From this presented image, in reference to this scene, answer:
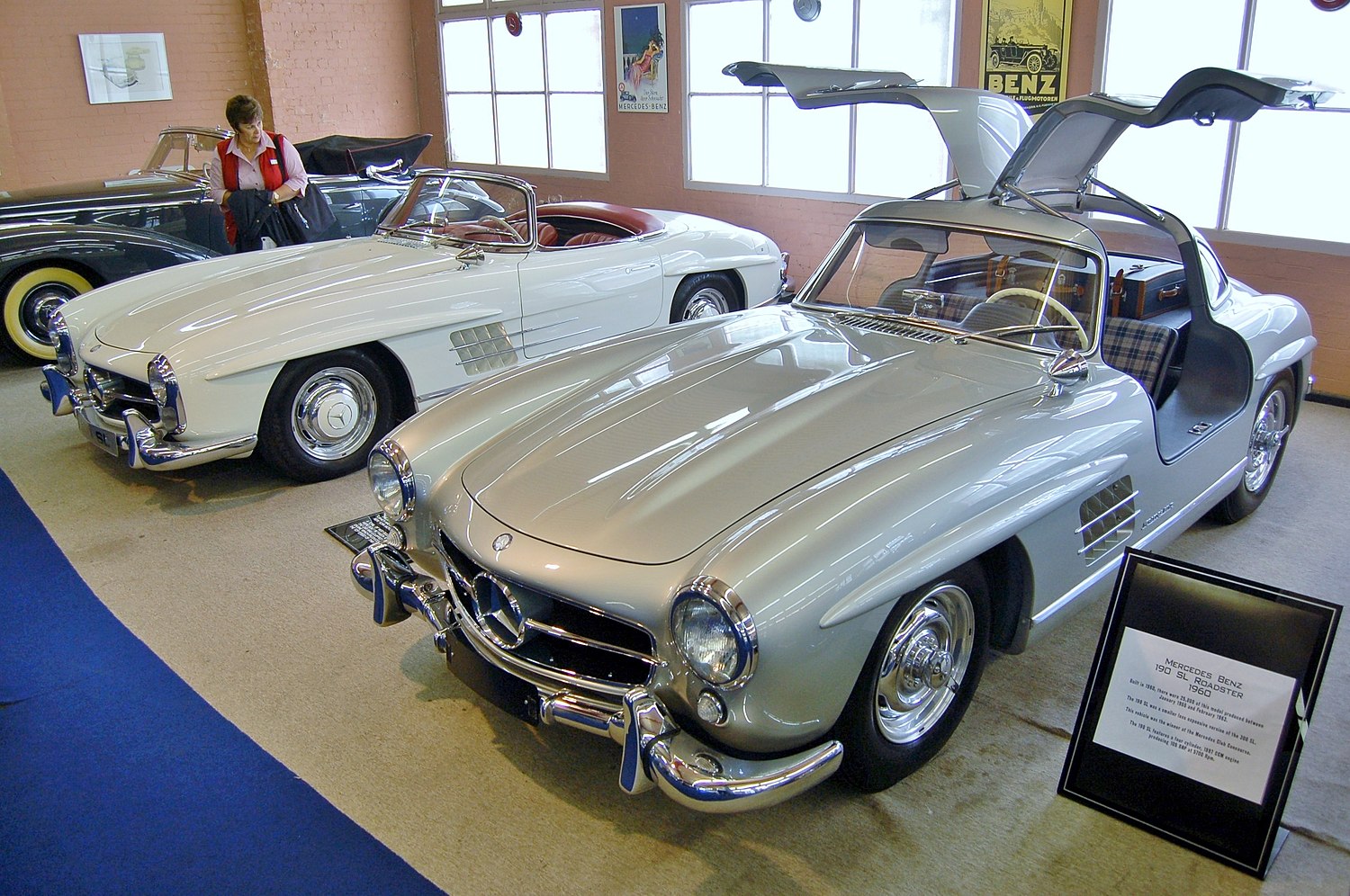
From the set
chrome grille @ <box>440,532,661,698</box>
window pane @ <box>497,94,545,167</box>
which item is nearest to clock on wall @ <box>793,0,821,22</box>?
window pane @ <box>497,94,545,167</box>

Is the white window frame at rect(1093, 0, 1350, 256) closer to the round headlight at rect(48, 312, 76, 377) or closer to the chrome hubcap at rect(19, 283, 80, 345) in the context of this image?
the round headlight at rect(48, 312, 76, 377)

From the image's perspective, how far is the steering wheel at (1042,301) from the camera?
327 cm

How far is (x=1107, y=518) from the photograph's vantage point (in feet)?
10.1

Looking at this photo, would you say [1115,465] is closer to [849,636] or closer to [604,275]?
[849,636]

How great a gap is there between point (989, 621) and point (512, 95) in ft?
34.2

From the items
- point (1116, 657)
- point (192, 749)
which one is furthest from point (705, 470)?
point (192, 749)

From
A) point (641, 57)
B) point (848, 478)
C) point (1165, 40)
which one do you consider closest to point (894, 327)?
point (848, 478)

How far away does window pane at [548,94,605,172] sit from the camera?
10891 mm

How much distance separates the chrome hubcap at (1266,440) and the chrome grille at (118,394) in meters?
4.67

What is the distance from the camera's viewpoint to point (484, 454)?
305cm

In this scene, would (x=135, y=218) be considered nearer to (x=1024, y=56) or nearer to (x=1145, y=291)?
(x=1024, y=56)

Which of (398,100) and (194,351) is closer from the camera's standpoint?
(194,351)

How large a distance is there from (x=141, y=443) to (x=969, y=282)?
344 cm

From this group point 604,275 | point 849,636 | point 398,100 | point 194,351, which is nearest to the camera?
point 849,636
